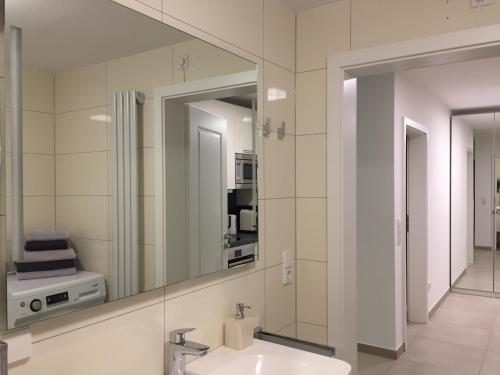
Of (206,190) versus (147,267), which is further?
(206,190)

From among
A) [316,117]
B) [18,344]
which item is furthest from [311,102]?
[18,344]

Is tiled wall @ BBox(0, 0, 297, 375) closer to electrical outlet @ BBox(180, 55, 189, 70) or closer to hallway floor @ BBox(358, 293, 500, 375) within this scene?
electrical outlet @ BBox(180, 55, 189, 70)

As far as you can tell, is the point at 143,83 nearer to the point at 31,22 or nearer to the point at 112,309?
the point at 31,22

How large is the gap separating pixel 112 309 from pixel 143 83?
64 centimetres

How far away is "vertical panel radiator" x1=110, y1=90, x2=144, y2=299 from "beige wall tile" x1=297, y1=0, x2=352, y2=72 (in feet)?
3.41

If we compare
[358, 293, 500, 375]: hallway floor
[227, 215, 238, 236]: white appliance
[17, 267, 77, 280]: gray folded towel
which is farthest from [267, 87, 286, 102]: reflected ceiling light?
[358, 293, 500, 375]: hallway floor

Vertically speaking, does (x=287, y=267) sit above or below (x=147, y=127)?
below

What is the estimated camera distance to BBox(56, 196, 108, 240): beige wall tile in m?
1.00

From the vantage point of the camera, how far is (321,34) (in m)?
1.97

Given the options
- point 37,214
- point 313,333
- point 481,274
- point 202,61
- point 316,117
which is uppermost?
point 202,61

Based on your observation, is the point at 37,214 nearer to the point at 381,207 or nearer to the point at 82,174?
the point at 82,174

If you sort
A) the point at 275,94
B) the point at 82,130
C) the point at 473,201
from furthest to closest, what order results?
the point at 473,201 < the point at 275,94 < the point at 82,130

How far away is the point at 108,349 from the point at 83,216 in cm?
37

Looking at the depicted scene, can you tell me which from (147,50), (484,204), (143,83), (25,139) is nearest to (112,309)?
(25,139)
